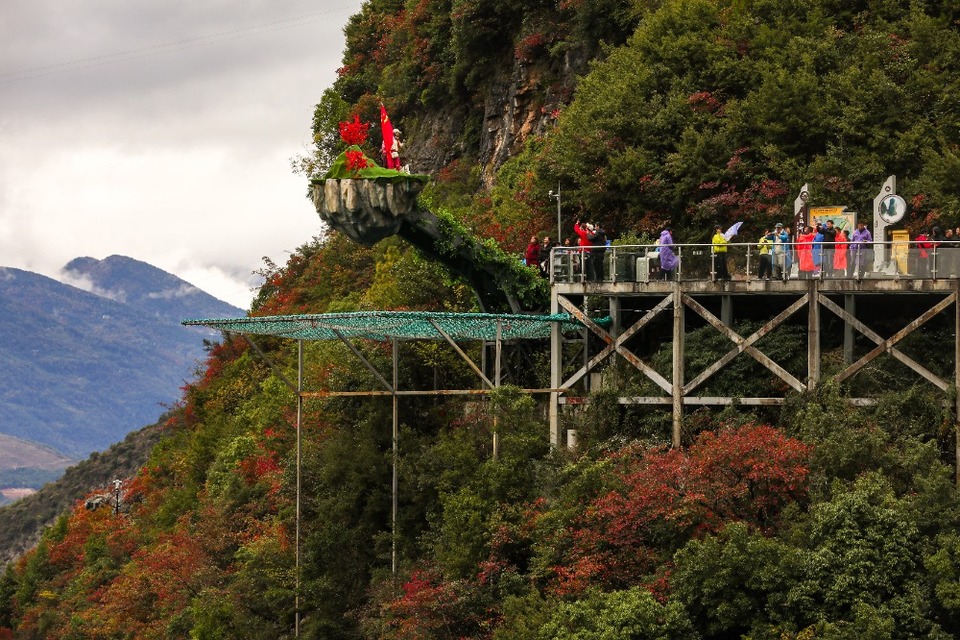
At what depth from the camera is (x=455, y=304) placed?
4444 centimetres

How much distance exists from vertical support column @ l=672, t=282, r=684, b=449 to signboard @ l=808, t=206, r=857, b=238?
12.2 ft

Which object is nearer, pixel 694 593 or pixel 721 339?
pixel 694 593

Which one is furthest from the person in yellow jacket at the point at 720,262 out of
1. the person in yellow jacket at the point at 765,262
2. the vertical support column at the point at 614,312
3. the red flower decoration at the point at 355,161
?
the red flower decoration at the point at 355,161

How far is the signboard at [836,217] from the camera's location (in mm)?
36125

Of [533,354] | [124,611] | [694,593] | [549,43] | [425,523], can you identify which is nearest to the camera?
[694,593]

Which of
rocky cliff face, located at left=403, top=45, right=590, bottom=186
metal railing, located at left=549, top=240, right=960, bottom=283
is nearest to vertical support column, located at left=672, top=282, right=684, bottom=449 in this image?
metal railing, located at left=549, top=240, right=960, bottom=283

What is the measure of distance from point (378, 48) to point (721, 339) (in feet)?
164

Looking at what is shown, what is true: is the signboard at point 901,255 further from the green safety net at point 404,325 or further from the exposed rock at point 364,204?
the exposed rock at point 364,204

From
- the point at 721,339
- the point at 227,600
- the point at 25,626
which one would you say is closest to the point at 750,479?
the point at 721,339

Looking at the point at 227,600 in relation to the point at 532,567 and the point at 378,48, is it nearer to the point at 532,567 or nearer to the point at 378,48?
the point at 532,567

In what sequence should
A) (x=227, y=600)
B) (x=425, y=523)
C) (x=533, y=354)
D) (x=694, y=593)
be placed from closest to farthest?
(x=694, y=593), (x=425, y=523), (x=533, y=354), (x=227, y=600)

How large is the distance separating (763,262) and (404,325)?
25.9 feet

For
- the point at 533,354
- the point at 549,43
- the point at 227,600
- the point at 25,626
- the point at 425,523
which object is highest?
the point at 549,43

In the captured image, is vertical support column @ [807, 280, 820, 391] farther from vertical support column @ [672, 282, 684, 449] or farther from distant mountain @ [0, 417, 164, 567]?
distant mountain @ [0, 417, 164, 567]
